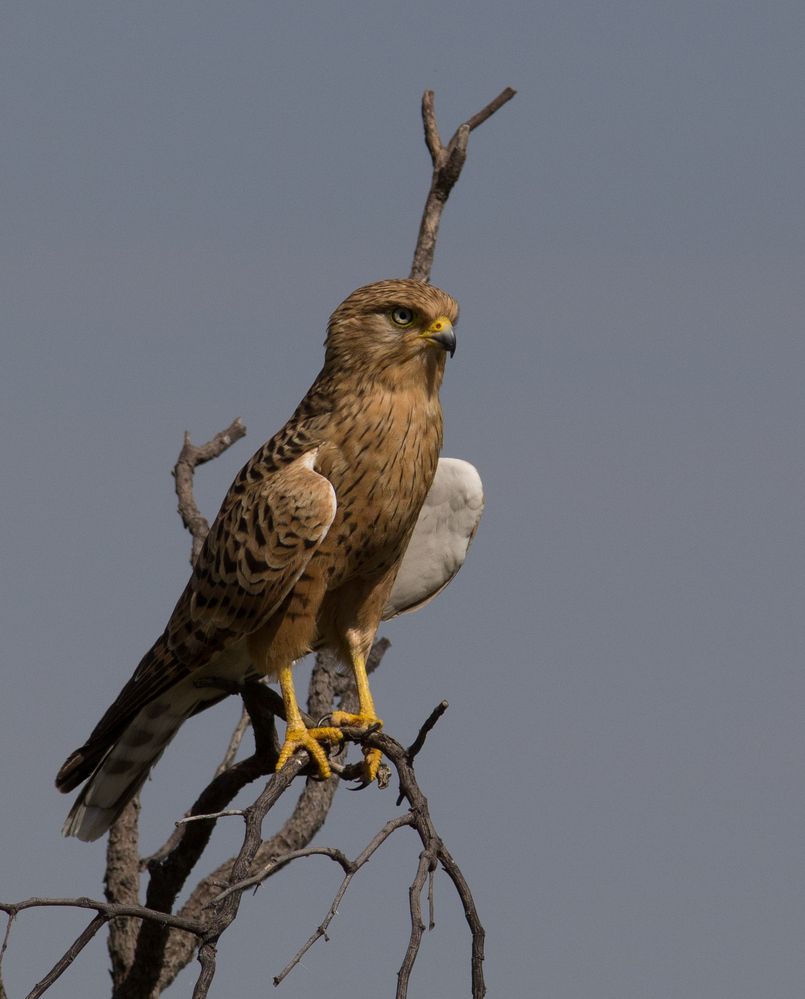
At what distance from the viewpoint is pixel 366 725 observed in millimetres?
4605

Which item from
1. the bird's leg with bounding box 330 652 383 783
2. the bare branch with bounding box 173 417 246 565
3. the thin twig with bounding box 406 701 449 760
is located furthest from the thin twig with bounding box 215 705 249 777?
the thin twig with bounding box 406 701 449 760

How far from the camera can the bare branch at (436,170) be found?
6.32m

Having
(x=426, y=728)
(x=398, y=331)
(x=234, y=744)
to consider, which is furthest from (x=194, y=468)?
(x=426, y=728)

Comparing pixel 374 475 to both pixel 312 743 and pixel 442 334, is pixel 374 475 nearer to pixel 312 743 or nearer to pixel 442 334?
pixel 442 334

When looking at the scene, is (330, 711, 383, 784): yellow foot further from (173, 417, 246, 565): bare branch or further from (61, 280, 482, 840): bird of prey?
(173, 417, 246, 565): bare branch

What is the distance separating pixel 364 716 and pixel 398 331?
4.04ft

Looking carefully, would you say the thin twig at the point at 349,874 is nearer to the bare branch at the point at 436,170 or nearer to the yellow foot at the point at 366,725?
the yellow foot at the point at 366,725

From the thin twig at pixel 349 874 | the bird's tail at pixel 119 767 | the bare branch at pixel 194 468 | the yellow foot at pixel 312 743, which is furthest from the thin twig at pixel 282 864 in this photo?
the bare branch at pixel 194 468

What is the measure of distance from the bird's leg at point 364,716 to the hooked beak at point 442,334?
1.08m

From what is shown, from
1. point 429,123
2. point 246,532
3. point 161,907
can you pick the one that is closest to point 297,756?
point 246,532

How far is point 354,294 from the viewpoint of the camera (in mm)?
4871

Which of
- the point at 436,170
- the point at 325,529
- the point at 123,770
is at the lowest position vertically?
the point at 123,770

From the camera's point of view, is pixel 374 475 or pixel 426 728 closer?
pixel 426 728

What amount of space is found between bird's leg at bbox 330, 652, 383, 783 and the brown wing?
15.5 inches
